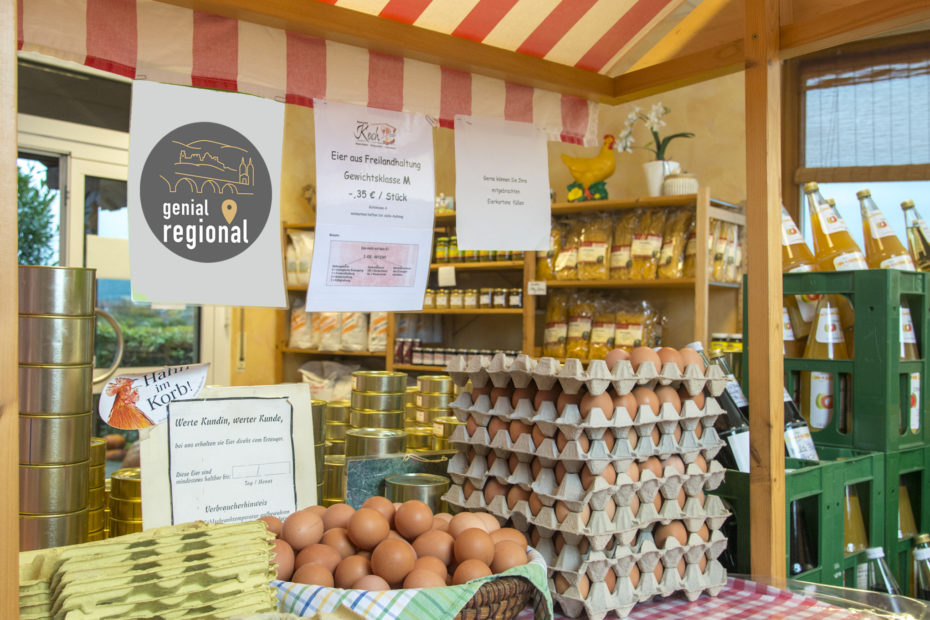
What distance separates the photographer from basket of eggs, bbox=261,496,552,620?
3.37 ft

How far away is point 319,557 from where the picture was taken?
3.85ft

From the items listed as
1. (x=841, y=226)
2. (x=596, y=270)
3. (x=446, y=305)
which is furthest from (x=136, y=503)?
(x=446, y=305)

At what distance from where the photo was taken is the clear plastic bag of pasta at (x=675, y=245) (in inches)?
165

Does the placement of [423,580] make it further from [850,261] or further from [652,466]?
[850,261]

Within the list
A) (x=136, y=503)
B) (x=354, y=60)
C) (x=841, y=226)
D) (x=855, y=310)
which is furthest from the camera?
(x=841, y=226)

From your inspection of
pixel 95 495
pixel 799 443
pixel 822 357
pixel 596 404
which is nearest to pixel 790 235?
pixel 822 357

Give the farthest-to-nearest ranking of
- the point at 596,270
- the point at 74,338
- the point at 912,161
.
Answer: the point at 596,270, the point at 912,161, the point at 74,338

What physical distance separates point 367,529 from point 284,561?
0.44ft

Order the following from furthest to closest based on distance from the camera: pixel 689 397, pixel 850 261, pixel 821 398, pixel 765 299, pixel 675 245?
pixel 675 245 < pixel 850 261 < pixel 821 398 < pixel 765 299 < pixel 689 397

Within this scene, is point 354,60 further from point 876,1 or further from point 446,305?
point 446,305

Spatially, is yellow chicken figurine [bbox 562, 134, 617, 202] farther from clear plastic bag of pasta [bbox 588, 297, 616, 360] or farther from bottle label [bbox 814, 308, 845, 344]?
bottle label [bbox 814, 308, 845, 344]

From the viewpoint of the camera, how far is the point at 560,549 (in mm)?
1373

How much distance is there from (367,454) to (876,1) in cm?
→ 139

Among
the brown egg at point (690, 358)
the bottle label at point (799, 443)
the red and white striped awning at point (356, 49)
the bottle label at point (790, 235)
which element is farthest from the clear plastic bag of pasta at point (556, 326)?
the brown egg at point (690, 358)
